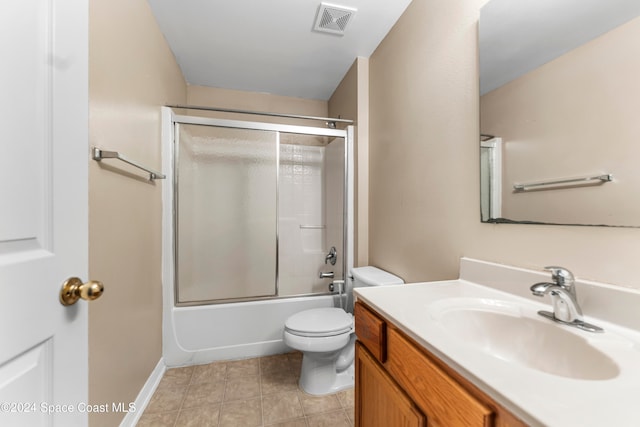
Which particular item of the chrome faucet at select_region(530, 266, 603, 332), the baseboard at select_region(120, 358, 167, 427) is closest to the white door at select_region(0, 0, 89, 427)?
the baseboard at select_region(120, 358, 167, 427)

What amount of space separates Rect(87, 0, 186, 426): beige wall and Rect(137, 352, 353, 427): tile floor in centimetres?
19

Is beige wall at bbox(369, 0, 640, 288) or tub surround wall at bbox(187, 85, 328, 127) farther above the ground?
tub surround wall at bbox(187, 85, 328, 127)

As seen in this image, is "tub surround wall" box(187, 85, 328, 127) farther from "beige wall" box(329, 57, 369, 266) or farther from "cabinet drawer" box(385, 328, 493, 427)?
"cabinet drawer" box(385, 328, 493, 427)

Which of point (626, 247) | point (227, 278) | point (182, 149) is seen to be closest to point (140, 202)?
point (182, 149)

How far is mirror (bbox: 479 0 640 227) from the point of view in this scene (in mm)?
654

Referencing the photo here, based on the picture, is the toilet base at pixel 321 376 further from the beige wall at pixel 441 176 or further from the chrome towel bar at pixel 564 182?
the chrome towel bar at pixel 564 182

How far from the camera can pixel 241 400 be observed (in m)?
1.50

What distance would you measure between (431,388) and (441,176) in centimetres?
95

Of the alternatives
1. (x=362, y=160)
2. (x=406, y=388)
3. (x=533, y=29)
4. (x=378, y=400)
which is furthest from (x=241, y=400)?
(x=533, y=29)

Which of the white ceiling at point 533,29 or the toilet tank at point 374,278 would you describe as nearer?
the white ceiling at point 533,29

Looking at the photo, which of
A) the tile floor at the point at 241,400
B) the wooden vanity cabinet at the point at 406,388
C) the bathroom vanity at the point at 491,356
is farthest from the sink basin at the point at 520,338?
the tile floor at the point at 241,400

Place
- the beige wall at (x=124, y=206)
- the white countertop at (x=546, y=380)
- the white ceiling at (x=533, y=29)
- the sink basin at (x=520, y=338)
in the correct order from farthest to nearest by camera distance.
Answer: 1. the beige wall at (x=124, y=206)
2. the white ceiling at (x=533, y=29)
3. the sink basin at (x=520, y=338)
4. the white countertop at (x=546, y=380)

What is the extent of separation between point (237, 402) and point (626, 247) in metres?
1.83

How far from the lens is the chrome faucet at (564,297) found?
67 cm
